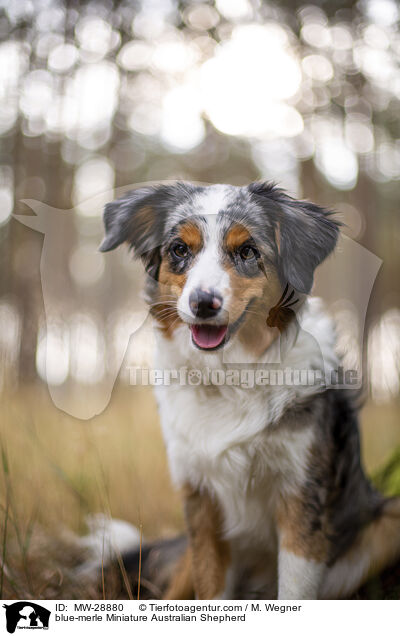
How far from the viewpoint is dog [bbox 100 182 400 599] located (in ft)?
3.72

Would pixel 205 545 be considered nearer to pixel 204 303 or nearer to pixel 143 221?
pixel 204 303

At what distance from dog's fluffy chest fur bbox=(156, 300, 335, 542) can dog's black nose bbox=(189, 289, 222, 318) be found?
9.3 inches

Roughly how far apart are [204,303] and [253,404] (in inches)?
15.1

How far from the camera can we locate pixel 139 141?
64.6 inches

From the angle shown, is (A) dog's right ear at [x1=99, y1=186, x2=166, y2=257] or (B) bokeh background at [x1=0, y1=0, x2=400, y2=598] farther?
(B) bokeh background at [x1=0, y1=0, x2=400, y2=598]

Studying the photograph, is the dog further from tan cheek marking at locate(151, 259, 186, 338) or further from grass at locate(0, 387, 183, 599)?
grass at locate(0, 387, 183, 599)

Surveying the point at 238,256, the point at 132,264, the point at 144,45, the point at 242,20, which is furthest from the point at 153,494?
the point at 242,20

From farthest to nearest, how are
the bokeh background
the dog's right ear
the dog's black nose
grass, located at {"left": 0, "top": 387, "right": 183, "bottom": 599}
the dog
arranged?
the bokeh background, grass, located at {"left": 0, "top": 387, "right": 183, "bottom": 599}, the dog's right ear, the dog, the dog's black nose

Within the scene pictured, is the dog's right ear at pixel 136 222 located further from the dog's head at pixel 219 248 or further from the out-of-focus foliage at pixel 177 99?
Result: the out-of-focus foliage at pixel 177 99

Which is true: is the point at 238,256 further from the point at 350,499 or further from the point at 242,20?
the point at 242,20

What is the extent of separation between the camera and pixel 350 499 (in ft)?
4.55
